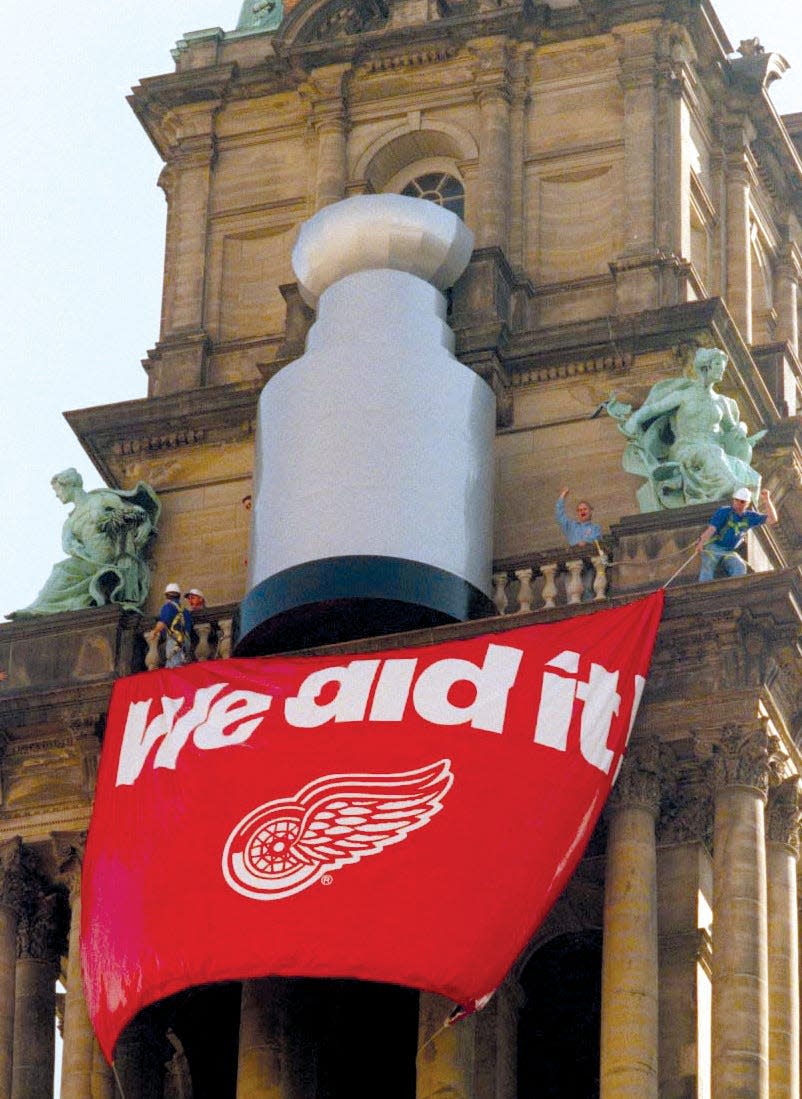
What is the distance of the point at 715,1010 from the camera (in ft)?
124

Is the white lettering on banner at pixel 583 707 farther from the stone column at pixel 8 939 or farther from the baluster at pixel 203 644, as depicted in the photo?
the stone column at pixel 8 939

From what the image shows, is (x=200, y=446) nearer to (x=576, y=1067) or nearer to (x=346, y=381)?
(x=346, y=381)

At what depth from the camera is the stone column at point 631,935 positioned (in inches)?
1478

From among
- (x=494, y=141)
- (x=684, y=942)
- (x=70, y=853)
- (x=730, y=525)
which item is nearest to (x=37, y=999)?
(x=70, y=853)

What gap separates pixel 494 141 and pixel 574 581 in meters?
8.10

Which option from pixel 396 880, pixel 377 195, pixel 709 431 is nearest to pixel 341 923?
pixel 396 880

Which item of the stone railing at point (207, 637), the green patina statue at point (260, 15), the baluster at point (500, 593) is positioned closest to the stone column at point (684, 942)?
the baluster at point (500, 593)

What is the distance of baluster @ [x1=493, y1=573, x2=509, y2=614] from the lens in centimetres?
4200

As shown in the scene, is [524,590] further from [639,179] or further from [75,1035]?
[639,179]

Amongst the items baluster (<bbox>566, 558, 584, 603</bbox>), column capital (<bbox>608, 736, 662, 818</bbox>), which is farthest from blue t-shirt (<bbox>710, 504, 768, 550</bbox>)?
column capital (<bbox>608, 736, 662, 818</bbox>)

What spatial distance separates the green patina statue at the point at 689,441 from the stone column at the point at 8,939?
8.00 m

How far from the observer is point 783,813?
40656 mm

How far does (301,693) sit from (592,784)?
356cm

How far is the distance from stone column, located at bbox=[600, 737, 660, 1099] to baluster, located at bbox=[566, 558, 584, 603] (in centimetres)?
226
